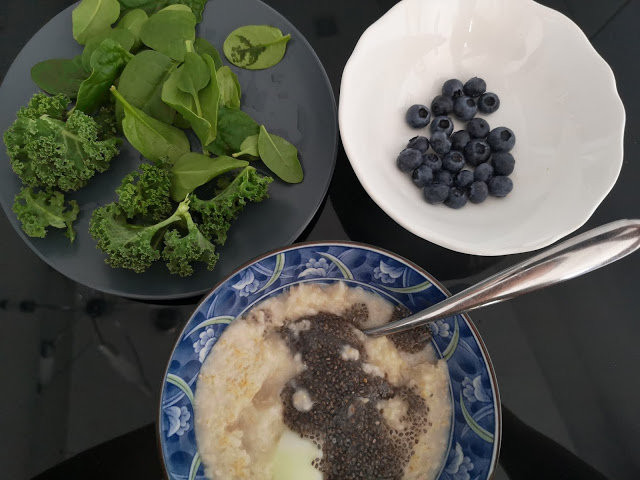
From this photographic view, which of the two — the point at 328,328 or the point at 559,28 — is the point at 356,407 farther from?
the point at 559,28

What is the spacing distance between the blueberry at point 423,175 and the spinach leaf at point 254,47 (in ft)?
Answer: 1.24

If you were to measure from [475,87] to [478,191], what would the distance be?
0.25 meters

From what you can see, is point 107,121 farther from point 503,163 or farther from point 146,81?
point 503,163

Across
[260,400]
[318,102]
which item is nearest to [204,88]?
[318,102]

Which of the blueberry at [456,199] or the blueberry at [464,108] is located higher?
the blueberry at [464,108]

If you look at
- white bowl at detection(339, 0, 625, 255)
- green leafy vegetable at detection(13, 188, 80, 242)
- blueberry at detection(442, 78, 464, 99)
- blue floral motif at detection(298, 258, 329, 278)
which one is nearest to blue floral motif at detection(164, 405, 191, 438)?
blue floral motif at detection(298, 258, 329, 278)

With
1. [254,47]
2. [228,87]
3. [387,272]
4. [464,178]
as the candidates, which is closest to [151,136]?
[228,87]

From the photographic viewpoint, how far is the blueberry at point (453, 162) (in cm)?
107

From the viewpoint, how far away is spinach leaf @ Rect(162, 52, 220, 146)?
3.32ft

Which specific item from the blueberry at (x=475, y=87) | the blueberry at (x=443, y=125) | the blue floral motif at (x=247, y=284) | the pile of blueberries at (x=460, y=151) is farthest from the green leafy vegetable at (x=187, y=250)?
the blueberry at (x=475, y=87)

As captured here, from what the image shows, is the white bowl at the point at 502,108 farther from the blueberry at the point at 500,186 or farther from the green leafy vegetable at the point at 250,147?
the green leafy vegetable at the point at 250,147

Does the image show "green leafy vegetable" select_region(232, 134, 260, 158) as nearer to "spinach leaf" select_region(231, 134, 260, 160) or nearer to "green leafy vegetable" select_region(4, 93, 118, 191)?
"spinach leaf" select_region(231, 134, 260, 160)

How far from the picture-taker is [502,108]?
1.18m

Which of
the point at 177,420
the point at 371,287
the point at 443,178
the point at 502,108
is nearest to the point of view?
the point at 177,420
